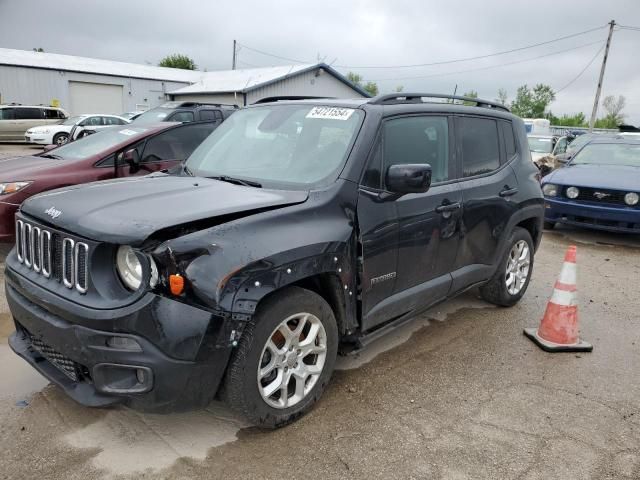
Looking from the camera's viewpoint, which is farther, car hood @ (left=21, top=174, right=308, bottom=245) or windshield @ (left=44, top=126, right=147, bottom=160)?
windshield @ (left=44, top=126, right=147, bottom=160)

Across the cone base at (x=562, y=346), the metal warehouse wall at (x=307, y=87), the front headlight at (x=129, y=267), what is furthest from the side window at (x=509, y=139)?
the metal warehouse wall at (x=307, y=87)

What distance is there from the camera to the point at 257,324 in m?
2.50

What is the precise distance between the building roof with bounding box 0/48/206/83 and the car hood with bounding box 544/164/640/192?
103 ft

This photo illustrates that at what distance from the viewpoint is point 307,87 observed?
102 feet

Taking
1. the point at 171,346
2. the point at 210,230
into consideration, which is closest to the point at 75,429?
the point at 171,346

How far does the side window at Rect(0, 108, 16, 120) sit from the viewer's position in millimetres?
22484

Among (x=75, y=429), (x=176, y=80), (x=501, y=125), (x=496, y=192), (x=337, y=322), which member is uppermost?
(x=176, y=80)

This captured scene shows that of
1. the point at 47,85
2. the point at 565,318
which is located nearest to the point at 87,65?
the point at 47,85

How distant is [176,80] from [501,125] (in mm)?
35812

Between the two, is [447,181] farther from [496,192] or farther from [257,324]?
[257,324]

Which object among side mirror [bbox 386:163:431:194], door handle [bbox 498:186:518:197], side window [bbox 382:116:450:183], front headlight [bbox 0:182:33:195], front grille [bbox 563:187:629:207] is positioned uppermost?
side window [bbox 382:116:450:183]

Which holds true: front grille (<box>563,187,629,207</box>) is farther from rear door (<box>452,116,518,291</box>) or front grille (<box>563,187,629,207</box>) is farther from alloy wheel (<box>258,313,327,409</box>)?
alloy wheel (<box>258,313,327,409</box>)

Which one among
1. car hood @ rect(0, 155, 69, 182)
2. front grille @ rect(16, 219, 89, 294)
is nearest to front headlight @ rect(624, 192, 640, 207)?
front grille @ rect(16, 219, 89, 294)

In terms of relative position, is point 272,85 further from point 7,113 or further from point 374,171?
point 374,171
